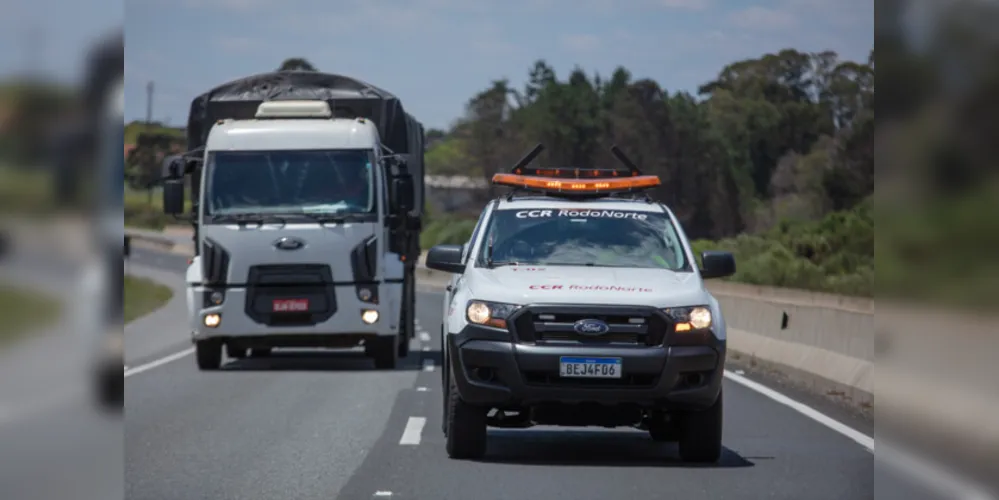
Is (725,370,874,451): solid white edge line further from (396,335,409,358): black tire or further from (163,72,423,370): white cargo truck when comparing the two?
(396,335,409,358): black tire

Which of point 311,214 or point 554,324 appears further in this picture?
point 311,214

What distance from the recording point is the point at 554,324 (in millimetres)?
9188

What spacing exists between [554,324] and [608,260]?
4.39 feet

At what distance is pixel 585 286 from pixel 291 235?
29.3 ft

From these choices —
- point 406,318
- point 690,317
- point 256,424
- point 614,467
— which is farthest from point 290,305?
point 690,317

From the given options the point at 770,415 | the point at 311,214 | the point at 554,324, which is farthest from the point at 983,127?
the point at 311,214

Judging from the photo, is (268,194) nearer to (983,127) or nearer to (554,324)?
(554,324)

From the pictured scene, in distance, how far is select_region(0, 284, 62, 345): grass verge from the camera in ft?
9.68

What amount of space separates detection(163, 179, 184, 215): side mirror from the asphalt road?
197 cm

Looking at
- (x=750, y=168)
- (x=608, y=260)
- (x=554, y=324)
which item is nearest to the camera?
(x=554, y=324)

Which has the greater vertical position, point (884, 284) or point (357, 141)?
point (357, 141)


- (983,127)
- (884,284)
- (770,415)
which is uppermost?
(983,127)

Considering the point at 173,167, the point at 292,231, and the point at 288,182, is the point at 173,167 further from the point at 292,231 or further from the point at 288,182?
the point at 292,231

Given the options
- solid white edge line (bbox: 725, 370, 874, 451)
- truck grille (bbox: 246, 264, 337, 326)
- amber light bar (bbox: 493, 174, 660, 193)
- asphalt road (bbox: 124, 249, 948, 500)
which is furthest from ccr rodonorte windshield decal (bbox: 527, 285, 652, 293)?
truck grille (bbox: 246, 264, 337, 326)
